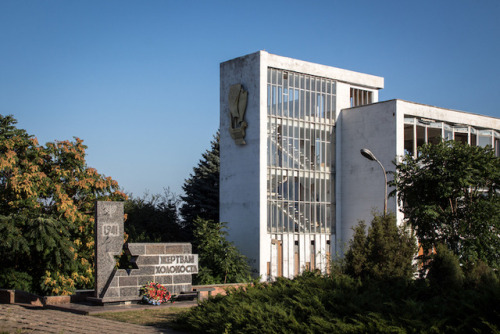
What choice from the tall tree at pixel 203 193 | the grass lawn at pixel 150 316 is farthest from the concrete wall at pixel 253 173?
the grass lawn at pixel 150 316

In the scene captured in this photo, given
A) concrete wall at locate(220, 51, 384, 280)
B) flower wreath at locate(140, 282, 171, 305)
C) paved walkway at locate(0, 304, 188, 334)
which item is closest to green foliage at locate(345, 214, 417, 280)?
flower wreath at locate(140, 282, 171, 305)

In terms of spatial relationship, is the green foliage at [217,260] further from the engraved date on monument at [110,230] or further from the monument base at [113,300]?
the engraved date on monument at [110,230]

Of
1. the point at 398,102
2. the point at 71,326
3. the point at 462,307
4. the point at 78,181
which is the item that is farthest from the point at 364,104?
the point at 462,307

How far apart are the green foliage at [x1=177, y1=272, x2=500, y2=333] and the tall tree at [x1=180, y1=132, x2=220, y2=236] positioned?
26.7 m

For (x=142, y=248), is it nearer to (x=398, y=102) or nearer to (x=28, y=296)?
(x=28, y=296)

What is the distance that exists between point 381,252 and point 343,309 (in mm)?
10946

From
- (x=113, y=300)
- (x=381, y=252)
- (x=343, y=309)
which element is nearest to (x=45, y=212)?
(x=113, y=300)

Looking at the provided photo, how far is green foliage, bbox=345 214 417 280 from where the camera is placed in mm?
22016

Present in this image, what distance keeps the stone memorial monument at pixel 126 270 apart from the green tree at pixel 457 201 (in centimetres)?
985

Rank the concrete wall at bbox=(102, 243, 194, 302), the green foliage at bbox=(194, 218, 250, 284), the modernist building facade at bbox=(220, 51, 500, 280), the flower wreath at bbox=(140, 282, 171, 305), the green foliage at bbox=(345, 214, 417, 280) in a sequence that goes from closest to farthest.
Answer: the concrete wall at bbox=(102, 243, 194, 302) → the flower wreath at bbox=(140, 282, 171, 305) → the green foliage at bbox=(345, 214, 417, 280) → the green foliage at bbox=(194, 218, 250, 284) → the modernist building facade at bbox=(220, 51, 500, 280)

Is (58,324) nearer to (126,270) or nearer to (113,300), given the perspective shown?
(113,300)

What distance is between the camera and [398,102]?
111 feet

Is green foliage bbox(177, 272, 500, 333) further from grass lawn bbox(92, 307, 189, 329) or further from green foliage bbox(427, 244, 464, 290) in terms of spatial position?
grass lawn bbox(92, 307, 189, 329)

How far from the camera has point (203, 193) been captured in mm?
43344
